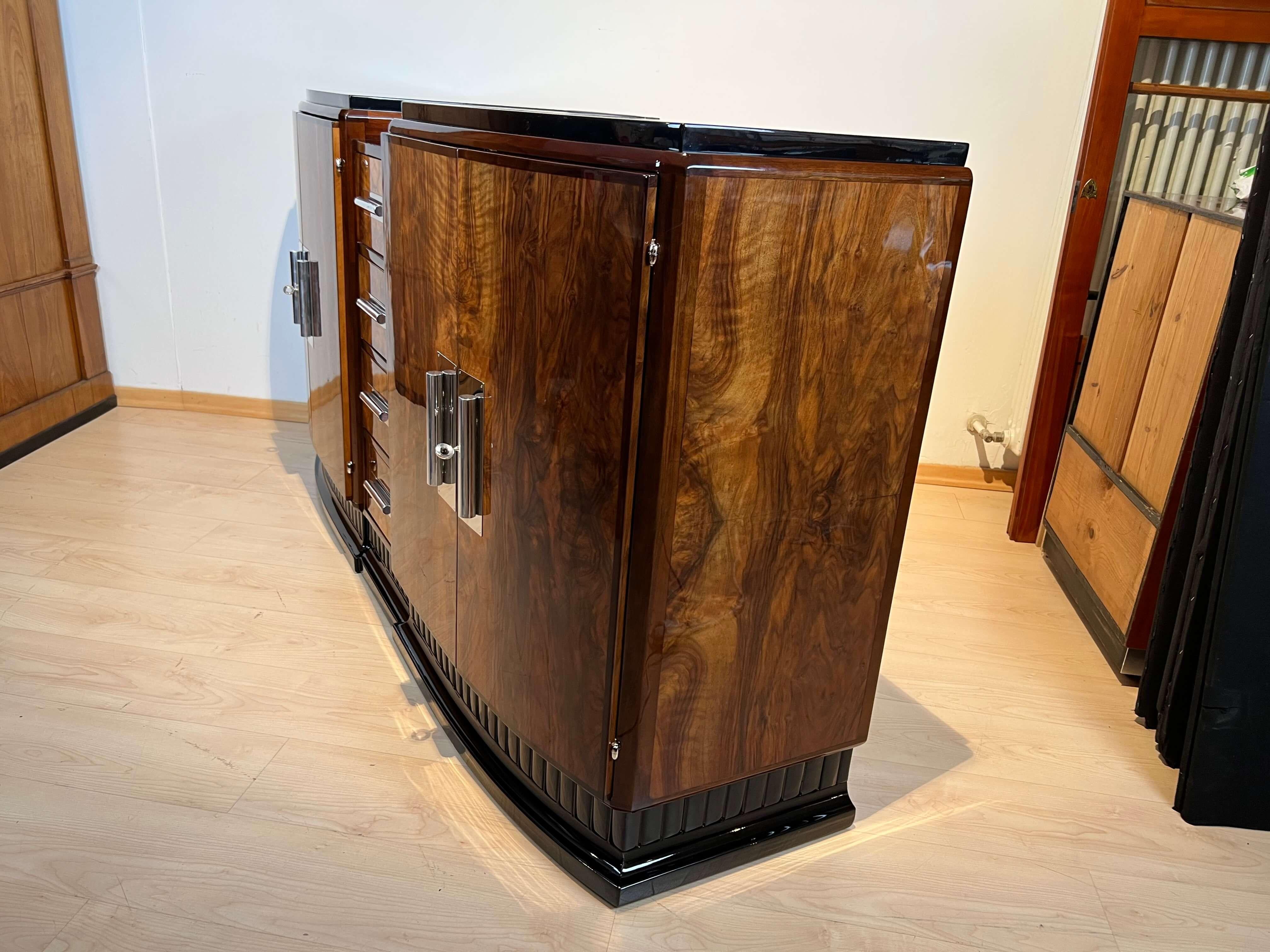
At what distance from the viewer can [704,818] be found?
147cm

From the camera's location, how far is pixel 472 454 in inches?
55.9

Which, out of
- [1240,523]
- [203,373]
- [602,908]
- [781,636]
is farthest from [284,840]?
[203,373]

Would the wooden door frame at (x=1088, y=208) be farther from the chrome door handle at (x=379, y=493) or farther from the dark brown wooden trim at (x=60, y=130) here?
the dark brown wooden trim at (x=60, y=130)

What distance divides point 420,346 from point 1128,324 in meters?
1.76

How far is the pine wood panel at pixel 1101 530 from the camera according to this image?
2.07m

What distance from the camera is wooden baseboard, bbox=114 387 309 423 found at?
334cm

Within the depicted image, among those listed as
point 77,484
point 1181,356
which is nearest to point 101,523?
point 77,484

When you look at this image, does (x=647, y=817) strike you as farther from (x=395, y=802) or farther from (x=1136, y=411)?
(x=1136, y=411)

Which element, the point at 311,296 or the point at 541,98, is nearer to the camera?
the point at 311,296

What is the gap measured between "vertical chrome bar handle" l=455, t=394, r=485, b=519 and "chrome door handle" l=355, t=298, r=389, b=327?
510mm

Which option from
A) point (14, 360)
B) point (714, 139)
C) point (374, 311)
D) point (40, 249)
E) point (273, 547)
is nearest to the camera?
point (714, 139)

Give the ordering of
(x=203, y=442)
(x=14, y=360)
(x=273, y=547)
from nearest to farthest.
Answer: (x=273, y=547), (x=14, y=360), (x=203, y=442)

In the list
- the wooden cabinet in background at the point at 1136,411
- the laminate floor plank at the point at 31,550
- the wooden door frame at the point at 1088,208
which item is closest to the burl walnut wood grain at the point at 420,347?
the laminate floor plank at the point at 31,550

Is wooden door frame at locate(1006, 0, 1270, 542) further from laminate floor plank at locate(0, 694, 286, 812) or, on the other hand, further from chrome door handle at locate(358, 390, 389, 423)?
laminate floor plank at locate(0, 694, 286, 812)
